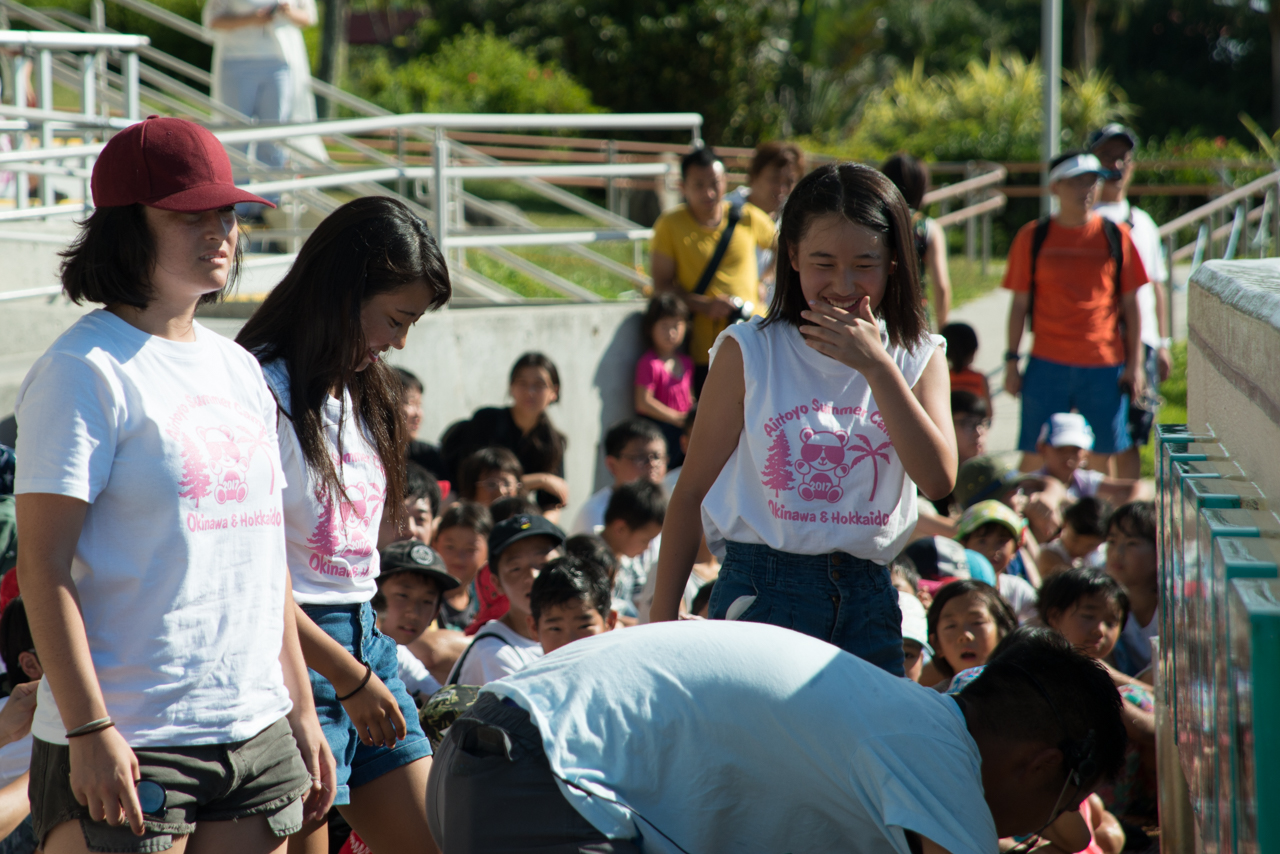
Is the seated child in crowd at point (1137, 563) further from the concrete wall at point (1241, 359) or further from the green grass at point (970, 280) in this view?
the green grass at point (970, 280)

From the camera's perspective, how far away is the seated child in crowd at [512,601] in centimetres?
413

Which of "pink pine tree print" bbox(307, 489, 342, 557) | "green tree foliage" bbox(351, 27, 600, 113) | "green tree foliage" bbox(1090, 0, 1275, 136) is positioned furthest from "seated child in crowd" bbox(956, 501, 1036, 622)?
"green tree foliage" bbox(1090, 0, 1275, 136)

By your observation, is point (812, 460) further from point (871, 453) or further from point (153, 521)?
point (153, 521)

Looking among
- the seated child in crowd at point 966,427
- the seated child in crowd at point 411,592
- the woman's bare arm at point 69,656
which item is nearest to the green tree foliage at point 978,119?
the seated child in crowd at point 966,427

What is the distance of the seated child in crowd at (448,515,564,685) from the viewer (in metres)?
4.13

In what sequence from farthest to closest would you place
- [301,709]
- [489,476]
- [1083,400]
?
[1083,400], [489,476], [301,709]

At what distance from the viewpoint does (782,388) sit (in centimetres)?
261

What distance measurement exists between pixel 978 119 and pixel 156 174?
23.7m

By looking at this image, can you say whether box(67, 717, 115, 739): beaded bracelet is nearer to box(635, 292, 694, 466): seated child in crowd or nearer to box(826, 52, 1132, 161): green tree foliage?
box(635, 292, 694, 466): seated child in crowd

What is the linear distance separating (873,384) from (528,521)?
2.45 m

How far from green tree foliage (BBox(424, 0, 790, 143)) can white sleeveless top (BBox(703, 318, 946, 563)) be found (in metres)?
19.8

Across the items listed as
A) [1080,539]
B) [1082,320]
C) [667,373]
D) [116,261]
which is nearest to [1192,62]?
[1082,320]

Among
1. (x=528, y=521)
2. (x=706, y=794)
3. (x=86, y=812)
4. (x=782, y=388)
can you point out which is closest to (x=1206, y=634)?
(x=706, y=794)

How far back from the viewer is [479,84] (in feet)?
74.9
